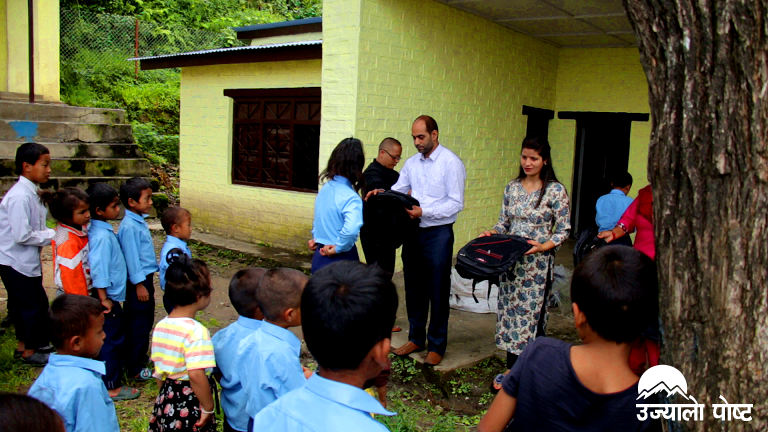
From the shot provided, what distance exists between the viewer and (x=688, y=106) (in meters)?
1.50

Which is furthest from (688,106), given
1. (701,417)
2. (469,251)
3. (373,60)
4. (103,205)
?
(373,60)

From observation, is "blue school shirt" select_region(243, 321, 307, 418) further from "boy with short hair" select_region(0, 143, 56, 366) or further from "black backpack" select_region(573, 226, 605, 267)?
"black backpack" select_region(573, 226, 605, 267)

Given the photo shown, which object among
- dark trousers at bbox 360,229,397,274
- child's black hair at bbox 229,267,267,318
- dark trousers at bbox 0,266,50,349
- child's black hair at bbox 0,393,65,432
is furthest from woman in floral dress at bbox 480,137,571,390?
dark trousers at bbox 0,266,50,349

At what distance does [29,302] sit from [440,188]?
3.15 m

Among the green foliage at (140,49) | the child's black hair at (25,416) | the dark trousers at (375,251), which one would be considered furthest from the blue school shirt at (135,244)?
the green foliage at (140,49)

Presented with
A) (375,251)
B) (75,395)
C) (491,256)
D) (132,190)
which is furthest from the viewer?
(375,251)

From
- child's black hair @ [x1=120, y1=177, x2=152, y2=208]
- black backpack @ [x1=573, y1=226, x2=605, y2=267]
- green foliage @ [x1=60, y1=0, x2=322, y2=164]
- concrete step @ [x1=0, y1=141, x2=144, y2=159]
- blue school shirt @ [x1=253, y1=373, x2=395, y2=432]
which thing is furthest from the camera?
green foliage @ [x1=60, y1=0, x2=322, y2=164]

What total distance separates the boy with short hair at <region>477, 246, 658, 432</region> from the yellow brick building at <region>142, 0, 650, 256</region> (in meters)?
5.04

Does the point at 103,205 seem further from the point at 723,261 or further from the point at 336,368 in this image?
the point at 723,261

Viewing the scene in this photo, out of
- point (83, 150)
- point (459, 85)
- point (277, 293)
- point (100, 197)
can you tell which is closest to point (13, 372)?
point (100, 197)

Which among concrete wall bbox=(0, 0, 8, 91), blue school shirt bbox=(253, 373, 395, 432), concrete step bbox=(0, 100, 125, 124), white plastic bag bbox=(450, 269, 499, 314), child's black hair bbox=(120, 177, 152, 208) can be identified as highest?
concrete wall bbox=(0, 0, 8, 91)

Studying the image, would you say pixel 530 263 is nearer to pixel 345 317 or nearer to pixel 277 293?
pixel 277 293

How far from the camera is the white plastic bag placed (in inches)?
228

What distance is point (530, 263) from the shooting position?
149 inches
